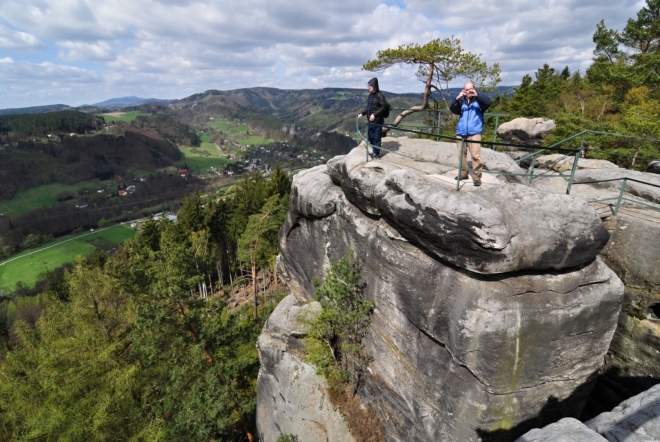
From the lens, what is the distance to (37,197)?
134875 mm

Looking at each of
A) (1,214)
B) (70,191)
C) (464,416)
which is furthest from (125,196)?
(464,416)

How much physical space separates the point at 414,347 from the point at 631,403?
4.96m

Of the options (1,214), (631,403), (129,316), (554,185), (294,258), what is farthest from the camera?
(1,214)

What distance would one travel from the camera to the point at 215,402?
44.1 ft

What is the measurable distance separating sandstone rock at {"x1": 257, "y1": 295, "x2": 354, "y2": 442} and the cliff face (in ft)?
12.4

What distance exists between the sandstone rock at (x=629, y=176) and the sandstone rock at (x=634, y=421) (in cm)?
614

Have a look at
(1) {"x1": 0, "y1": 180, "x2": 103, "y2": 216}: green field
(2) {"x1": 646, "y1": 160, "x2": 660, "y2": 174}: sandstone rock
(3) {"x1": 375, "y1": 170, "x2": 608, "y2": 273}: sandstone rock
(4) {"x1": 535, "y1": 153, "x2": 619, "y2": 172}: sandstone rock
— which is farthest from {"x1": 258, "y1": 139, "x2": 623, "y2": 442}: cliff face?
(1) {"x1": 0, "y1": 180, "x2": 103, "y2": 216}: green field

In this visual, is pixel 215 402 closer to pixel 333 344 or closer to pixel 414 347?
pixel 333 344

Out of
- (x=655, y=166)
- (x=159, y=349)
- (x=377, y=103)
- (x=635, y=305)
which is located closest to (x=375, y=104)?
(x=377, y=103)

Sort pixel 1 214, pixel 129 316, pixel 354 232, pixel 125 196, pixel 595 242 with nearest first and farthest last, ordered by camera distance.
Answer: pixel 595 242
pixel 354 232
pixel 129 316
pixel 1 214
pixel 125 196

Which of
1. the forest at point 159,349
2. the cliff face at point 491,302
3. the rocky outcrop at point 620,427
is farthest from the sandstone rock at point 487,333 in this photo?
the forest at point 159,349

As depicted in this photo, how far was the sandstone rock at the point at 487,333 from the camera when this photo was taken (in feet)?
24.8

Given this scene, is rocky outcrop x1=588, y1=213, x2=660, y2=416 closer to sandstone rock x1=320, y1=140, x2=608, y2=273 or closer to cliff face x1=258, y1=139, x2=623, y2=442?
cliff face x1=258, y1=139, x2=623, y2=442

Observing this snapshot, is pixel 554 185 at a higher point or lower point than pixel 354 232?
higher
